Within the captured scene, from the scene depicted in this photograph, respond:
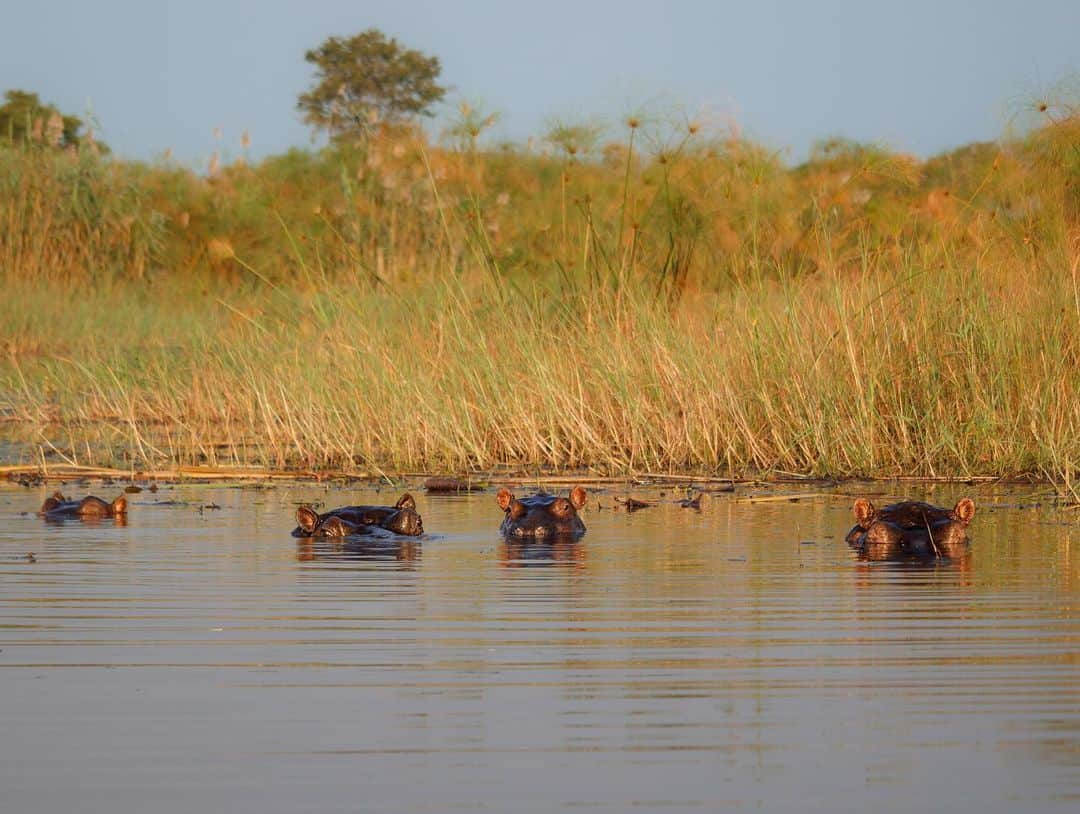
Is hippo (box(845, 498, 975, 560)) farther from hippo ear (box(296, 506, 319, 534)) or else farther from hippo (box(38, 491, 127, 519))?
A: hippo (box(38, 491, 127, 519))

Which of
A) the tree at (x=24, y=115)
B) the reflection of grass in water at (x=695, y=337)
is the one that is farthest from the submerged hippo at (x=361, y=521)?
the tree at (x=24, y=115)

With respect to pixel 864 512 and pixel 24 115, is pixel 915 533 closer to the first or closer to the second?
pixel 864 512

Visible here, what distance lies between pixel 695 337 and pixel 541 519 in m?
3.70

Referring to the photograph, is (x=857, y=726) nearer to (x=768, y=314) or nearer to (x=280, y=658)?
(x=280, y=658)

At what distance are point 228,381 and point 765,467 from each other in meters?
4.59

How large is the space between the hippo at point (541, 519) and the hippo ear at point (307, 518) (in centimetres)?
79

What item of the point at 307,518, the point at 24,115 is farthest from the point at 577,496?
the point at 24,115

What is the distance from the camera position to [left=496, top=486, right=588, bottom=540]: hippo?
7.31m

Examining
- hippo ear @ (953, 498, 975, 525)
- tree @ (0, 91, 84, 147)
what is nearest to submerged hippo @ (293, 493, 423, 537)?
hippo ear @ (953, 498, 975, 525)

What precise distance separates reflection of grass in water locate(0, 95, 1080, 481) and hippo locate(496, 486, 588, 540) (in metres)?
2.53

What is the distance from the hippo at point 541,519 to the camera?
288 inches

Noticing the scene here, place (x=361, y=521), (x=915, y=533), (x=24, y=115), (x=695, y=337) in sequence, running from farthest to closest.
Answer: (x=24, y=115), (x=695, y=337), (x=361, y=521), (x=915, y=533)

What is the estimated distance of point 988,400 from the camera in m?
9.50

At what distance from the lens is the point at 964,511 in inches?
269
